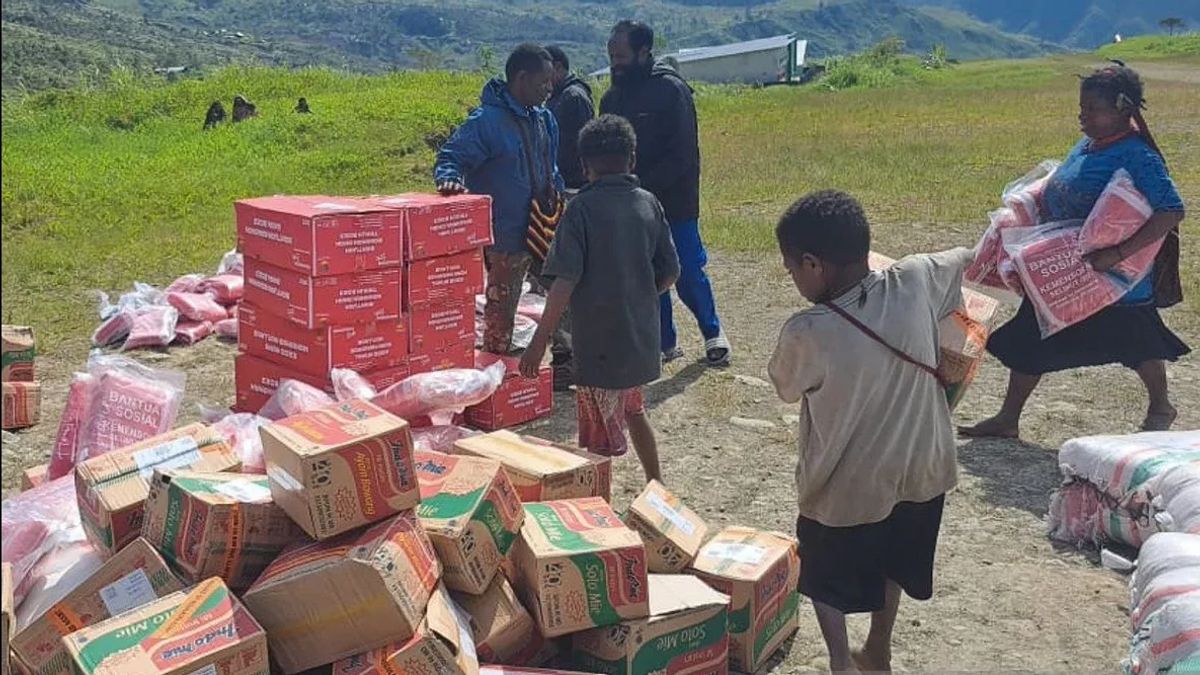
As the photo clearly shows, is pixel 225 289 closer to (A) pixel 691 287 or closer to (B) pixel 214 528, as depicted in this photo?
(A) pixel 691 287

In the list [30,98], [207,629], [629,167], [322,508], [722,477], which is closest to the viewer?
[207,629]

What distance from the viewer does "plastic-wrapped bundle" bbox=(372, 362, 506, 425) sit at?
452 centimetres

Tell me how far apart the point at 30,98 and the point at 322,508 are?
18078 millimetres

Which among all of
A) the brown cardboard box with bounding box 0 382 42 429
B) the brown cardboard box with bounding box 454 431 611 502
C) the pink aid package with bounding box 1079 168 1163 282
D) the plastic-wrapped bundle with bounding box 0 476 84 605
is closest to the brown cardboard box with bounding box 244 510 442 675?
the brown cardboard box with bounding box 454 431 611 502

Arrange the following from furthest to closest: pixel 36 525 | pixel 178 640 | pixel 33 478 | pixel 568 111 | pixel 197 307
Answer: pixel 197 307
pixel 568 111
pixel 33 478
pixel 36 525
pixel 178 640

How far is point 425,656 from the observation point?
8.69ft

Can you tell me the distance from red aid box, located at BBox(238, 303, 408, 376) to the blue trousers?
5.70 feet

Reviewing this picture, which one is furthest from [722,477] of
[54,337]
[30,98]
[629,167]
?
[30,98]

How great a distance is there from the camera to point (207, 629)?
8.50 ft

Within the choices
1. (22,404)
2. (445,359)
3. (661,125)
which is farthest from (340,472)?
(661,125)

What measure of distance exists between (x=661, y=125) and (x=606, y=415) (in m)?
2.27

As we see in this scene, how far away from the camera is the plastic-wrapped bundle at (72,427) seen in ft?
13.3

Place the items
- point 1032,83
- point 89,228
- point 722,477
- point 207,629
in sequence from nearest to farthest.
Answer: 1. point 207,629
2. point 722,477
3. point 89,228
4. point 1032,83

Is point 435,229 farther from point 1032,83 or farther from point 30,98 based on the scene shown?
point 1032,83
